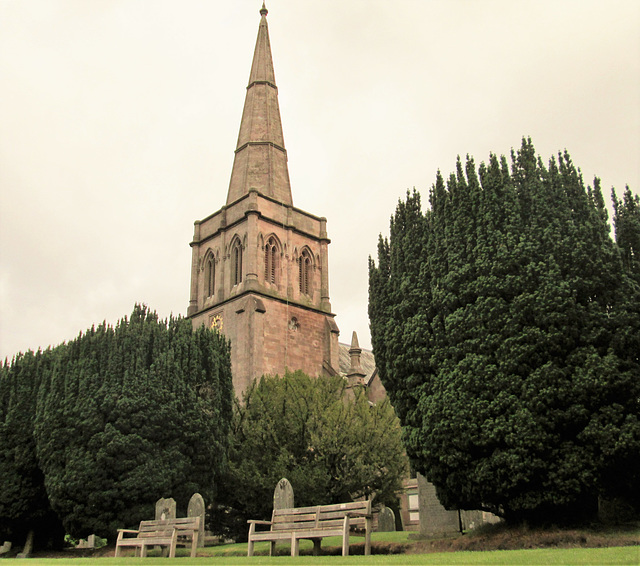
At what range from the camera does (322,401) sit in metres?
24.4

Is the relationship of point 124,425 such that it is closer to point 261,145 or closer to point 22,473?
point 22,473

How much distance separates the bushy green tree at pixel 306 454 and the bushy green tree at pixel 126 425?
1561 millimetres

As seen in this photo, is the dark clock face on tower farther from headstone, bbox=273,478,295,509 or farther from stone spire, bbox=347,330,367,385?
headstone, bbox=273,478,295,509

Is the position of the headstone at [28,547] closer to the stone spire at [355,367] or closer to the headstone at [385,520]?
the headstone at [385,520]

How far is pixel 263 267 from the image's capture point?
139ft

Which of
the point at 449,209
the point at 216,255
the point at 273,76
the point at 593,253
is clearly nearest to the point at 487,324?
the point at 593,253

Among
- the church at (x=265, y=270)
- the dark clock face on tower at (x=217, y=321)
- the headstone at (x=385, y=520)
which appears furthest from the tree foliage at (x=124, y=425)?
the dark clock face on tower at (x=217, y=321)

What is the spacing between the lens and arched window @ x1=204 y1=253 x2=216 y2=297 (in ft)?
149

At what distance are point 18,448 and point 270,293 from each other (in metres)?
21.6

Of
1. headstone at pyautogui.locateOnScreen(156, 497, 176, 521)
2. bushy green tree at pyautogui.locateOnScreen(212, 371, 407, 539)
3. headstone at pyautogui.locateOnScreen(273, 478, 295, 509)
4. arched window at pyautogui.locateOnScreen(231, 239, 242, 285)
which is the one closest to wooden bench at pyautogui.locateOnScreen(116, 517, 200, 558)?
headstone at pyautogui.locateOnScreen(156, 497, 176, 521)

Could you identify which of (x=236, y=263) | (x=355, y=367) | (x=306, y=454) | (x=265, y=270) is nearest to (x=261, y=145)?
(x=236, y=263)

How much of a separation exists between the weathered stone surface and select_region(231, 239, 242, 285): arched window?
27020mm

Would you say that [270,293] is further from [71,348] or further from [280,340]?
[71,348]

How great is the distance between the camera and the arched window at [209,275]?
45.4 m
